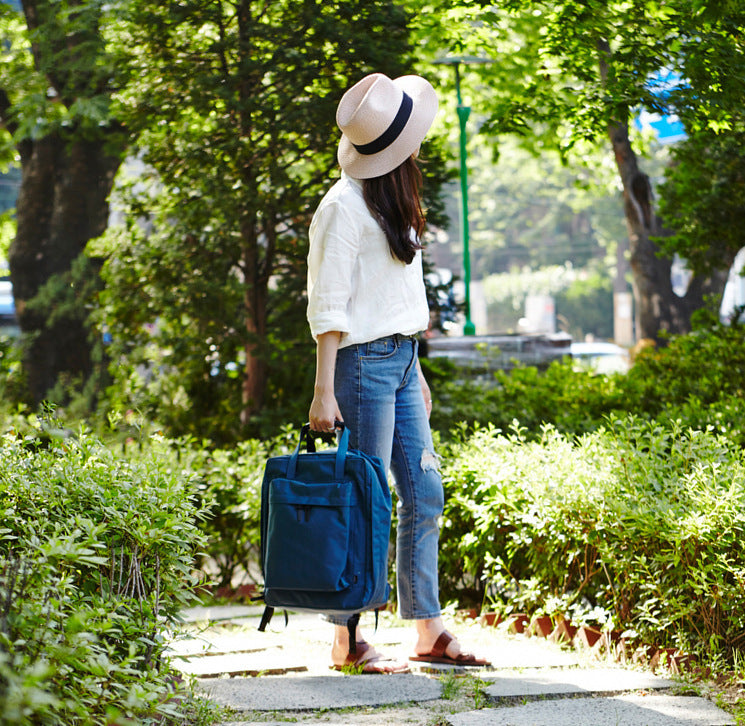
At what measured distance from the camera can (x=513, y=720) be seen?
9.12 feet

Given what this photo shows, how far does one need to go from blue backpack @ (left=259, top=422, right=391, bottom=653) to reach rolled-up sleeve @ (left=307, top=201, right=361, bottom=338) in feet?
1.43

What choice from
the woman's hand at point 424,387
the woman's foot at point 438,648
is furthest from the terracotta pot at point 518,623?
the woman's hand at point 424,387

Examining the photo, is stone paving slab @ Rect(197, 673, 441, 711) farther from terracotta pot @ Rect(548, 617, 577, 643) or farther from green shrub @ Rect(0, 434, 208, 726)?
terracotta pot @ Rect(548, 617, 577, 643)

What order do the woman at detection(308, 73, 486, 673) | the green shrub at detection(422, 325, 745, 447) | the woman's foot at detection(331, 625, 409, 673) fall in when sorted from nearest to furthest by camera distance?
the woman at detection(308, 73, 486, 673), the woman's foot at detection(331, 625, 409, 673), the green shrub at detection(422, 325, 745, 447)

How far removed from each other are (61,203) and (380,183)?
25.6 feet

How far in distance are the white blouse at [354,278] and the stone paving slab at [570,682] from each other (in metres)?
1.24

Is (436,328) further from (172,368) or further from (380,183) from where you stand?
(380,183)

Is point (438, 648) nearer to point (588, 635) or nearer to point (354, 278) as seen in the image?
point (588, 635)

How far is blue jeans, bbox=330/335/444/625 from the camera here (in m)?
3.41

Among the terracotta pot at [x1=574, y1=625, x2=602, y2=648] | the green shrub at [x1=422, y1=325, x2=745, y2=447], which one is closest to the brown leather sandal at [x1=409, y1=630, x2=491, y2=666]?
the terracotta pot at [x1=574, y1=625, x2=602, y2=648]

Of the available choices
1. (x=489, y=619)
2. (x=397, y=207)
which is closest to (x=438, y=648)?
(x=489, y=619)

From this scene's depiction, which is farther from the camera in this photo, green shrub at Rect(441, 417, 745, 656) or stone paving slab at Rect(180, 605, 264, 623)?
stone paving slab at Rect(180, 605, 264, 623)

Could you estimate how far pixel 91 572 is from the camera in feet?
8.13

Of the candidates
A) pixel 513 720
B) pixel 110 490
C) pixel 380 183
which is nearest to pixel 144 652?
pixel 110 490
